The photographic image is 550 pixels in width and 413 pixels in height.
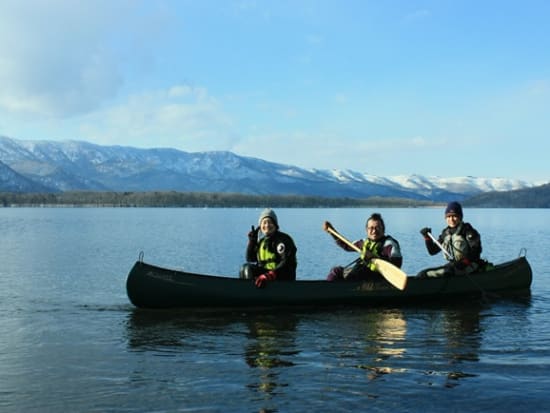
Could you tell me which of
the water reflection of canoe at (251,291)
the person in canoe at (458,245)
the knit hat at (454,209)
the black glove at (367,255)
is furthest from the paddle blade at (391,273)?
the knit hat at (454,209)

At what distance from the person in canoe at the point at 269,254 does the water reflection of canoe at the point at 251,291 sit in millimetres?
267

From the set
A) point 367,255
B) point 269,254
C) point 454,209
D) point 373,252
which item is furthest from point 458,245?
point 269,254

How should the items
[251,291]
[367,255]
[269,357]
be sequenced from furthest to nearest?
[367,255] < [251,291] < [269,357]

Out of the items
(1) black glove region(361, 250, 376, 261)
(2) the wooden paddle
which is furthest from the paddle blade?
(1) black glove region(361, 250, 376, 261)

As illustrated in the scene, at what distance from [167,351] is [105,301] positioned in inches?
294

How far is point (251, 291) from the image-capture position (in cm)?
1534

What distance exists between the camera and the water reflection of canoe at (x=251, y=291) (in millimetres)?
15281

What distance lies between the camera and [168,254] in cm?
3709

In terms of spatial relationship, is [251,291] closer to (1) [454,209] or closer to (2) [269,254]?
(2) [269,254]

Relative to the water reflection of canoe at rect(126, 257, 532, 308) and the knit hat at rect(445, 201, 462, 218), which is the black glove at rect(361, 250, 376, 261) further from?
the knit hat at rect(445, 201, 462, 218)

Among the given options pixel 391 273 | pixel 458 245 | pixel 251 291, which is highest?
pixel 458 245

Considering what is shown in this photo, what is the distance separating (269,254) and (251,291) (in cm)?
102

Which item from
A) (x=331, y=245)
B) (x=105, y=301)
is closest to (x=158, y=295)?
(x=105, y=301)

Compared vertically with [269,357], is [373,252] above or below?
above
